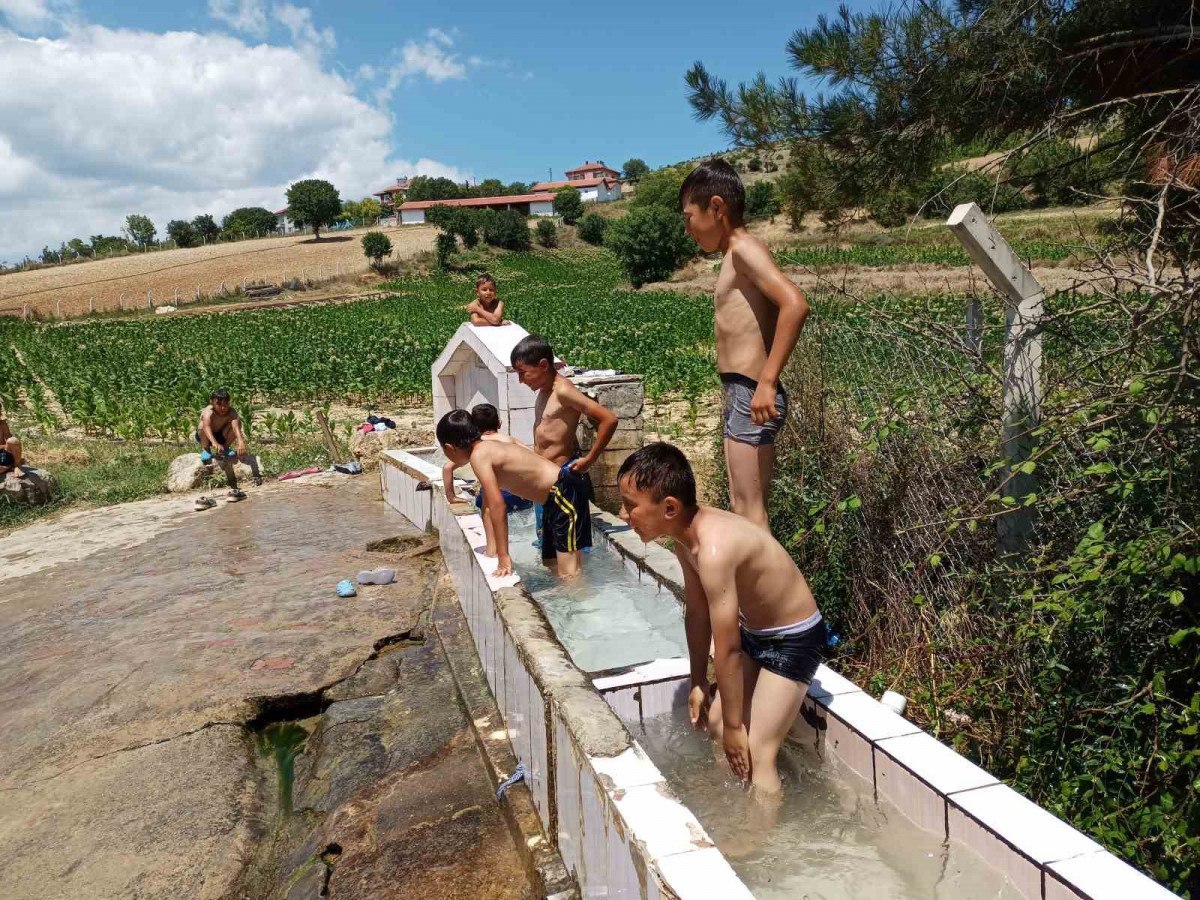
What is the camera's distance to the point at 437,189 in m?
109

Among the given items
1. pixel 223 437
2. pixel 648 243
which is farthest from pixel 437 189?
pixel 223 437

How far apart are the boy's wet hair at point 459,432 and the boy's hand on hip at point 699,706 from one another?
7.86 feet

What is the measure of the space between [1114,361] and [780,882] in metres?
2.30

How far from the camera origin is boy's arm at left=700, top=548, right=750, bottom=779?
2.88m

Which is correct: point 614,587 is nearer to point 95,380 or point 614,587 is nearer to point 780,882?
point 780,882

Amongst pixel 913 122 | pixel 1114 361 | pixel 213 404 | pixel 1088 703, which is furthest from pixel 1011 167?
pixel 213 404

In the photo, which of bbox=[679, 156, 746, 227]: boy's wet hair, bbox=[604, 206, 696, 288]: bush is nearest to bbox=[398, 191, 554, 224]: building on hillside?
bbox=[604, 206, 696, 288]: bush

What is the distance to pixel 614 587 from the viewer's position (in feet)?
18.0

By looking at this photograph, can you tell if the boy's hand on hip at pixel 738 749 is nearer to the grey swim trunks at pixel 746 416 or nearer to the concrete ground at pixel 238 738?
the concrete ground at pixel 238 738

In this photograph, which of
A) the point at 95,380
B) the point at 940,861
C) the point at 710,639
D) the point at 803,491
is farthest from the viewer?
the point at 95,380

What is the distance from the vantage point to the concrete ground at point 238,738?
3.51 meters

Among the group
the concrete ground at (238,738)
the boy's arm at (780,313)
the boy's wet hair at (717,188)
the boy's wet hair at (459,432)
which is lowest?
the concrete ground at (238,738)

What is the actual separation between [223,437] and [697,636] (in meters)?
9.37

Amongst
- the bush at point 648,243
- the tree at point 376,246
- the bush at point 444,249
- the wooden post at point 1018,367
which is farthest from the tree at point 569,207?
the wooden post at point 1018,367
